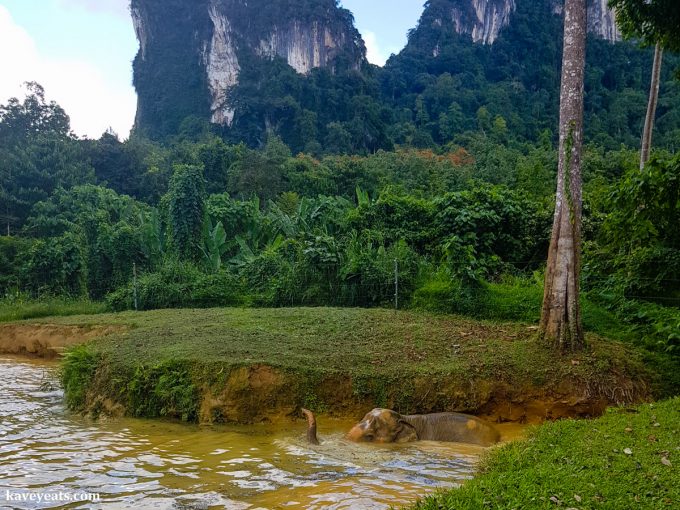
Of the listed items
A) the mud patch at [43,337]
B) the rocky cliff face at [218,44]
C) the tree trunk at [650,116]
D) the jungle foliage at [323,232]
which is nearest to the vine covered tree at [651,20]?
the jungle foliage at [323,232]

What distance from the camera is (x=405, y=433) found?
21.7 ft

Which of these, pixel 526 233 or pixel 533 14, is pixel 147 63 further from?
pixel 526 233

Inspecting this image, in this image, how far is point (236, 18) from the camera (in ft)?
224

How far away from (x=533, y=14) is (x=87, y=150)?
198 ft

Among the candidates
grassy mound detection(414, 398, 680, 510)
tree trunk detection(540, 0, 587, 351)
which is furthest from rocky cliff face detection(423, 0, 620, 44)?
grassy mound detection(414, 398, 680, 510)

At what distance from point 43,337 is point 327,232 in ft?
29.6

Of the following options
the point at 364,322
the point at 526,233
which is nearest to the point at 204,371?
the point at 364,322

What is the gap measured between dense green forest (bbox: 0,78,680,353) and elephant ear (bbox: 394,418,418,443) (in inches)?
163

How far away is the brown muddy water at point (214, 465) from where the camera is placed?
15.8 feet

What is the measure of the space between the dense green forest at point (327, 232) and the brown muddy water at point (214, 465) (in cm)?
450

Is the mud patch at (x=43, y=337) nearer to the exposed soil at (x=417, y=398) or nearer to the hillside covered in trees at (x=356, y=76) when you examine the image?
the exposed soil at (x=417, y=398)

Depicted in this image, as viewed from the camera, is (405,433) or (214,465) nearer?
(214,465)

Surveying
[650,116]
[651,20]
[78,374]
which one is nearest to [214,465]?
[78,374]

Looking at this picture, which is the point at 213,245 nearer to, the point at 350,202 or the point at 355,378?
the point at 350,202
